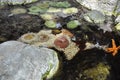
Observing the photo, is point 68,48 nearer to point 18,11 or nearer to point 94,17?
point 94,17

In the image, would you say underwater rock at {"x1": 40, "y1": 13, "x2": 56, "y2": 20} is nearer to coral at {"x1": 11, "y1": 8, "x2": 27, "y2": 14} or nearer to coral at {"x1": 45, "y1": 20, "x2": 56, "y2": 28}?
coral at {"x1": 45, "y1": 20, "x2": 56, "y2": 28}

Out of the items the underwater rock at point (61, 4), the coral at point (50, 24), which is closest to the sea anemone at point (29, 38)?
the coral at point (50, 24)

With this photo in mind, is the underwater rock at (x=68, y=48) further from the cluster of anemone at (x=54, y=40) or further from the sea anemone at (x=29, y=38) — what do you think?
the sea anemone at (x=29, y=38)

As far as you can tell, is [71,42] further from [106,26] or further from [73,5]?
[73,5]

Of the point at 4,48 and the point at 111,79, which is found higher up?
the point at 4,48

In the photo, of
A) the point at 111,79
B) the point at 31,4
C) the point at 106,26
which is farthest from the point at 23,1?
the point at 111,79

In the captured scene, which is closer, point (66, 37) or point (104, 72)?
point (104, 72)

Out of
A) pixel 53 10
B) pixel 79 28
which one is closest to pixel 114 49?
pixel 79 28
